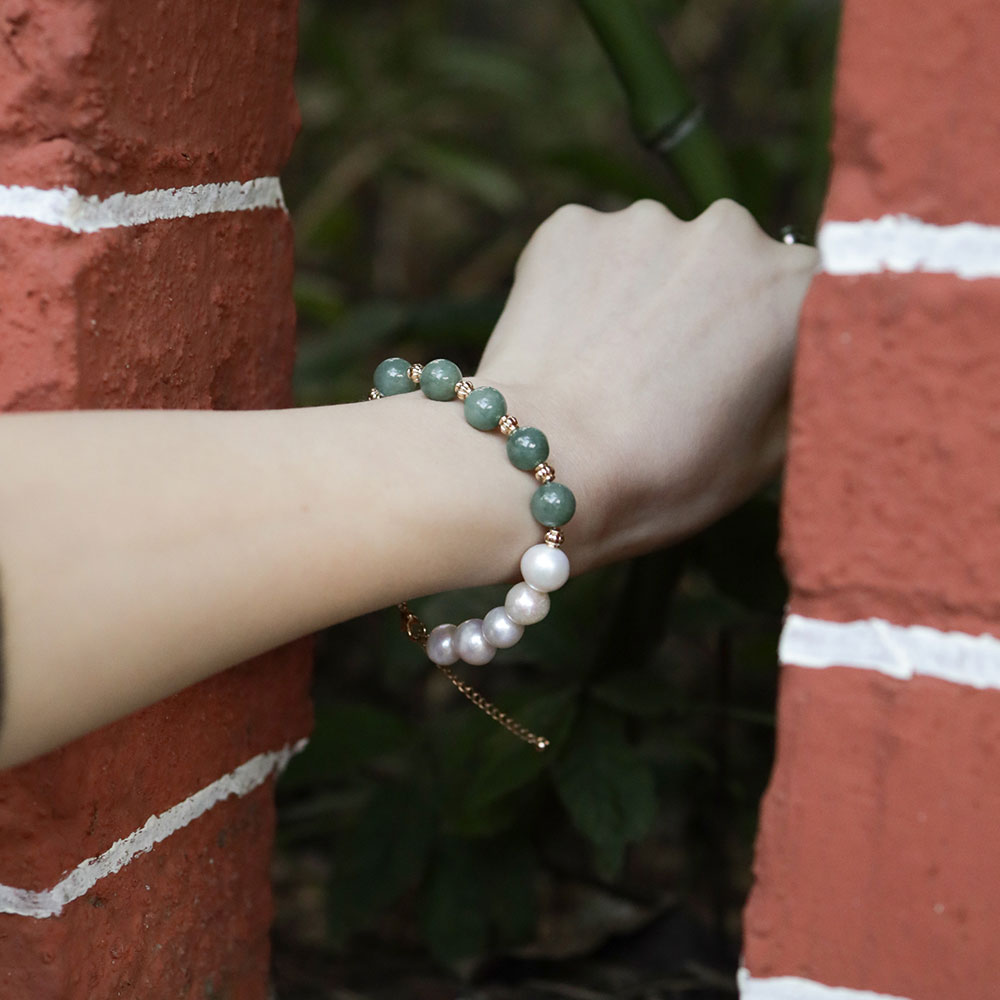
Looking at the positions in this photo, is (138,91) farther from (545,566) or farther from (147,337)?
(545,566)

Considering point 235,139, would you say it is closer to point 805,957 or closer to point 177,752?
point 177,752

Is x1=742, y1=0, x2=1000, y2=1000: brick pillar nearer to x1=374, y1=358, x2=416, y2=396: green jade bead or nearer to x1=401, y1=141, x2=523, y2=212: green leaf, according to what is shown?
x1=374, y1=358, x2=416, y2=396: green jade bead

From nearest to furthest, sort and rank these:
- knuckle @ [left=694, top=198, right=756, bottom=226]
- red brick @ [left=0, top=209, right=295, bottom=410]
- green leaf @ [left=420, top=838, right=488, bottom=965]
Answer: red brick @ [left=0, top=209, right=295, bottom=410]
knuckle @ [left=694, top=198, right=756, bottom=226]
green leaf @ [left=420, top=838, right=488, bottom=965]

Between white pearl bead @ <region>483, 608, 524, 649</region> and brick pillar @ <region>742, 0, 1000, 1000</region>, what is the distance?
144mm

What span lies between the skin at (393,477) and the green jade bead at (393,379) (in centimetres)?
4

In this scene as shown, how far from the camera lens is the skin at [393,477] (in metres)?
0.41

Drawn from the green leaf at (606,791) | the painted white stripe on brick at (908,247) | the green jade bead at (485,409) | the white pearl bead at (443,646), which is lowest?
the green leaf at (606,791)

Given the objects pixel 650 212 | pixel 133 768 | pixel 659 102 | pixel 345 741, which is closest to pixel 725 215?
pixel 650 212

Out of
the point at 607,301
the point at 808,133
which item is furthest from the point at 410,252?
the point at 607,301

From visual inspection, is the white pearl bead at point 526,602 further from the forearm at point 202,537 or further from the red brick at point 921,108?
the red brick at point 921,108

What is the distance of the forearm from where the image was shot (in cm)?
Result: 41

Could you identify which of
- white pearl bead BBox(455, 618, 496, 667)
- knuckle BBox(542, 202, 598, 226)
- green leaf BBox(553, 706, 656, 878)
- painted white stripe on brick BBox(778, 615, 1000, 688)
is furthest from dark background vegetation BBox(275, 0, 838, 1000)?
painted white stripe on brick BBox(778, 615, 1000, 688)

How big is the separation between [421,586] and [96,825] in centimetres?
19

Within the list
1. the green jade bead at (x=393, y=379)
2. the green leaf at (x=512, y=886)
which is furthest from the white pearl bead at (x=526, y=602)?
the green leaf at (x=512, y=886)
